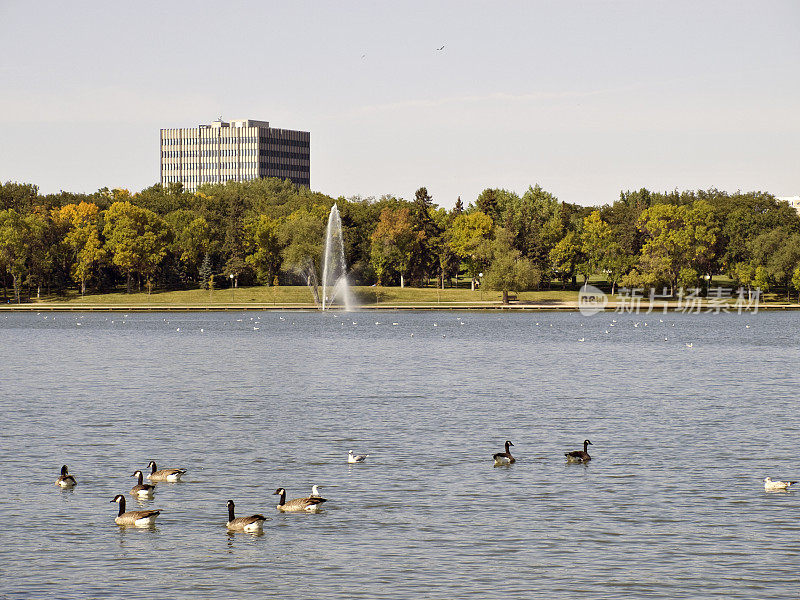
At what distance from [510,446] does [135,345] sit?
245ft

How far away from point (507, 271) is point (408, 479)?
15402 centimetres

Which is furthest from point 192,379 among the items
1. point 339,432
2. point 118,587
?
point 118,587

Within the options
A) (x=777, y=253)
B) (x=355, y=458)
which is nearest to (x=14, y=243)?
(x=777, y=253)

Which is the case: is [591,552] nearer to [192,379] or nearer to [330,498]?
[330,498]

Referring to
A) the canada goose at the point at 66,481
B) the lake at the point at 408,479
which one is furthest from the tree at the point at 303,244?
→ the canada goose at the point at 66,481

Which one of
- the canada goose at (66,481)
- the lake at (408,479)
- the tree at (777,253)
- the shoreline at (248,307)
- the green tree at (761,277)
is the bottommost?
the lake at (408,479)

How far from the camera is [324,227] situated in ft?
650

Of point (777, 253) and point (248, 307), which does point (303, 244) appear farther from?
point (777, 253)

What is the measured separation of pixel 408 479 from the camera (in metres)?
37.5

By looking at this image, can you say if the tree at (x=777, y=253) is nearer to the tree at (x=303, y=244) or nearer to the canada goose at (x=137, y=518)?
the tree at (x=303, y=244)

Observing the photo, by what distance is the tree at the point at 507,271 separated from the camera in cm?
19000

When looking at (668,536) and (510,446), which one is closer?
(668,536)

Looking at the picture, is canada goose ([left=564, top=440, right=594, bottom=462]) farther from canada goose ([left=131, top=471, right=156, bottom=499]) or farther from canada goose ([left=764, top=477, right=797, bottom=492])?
canada goose ([left=131, top=471, right=156, bottom=499])

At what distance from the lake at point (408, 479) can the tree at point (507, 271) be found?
338 ft
